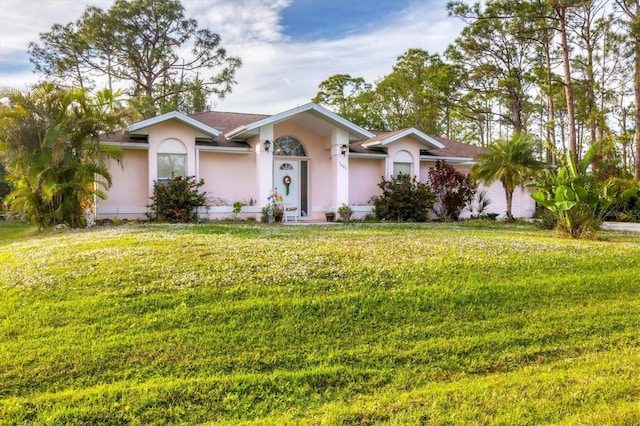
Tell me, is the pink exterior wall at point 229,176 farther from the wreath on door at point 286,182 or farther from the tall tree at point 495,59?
the tall tree at point 495,59

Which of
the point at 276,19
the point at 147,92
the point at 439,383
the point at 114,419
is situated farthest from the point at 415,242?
the point at 147,92

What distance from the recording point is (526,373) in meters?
4.36

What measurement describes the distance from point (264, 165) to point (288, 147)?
2017mm

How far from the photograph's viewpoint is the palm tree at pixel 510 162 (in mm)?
16531

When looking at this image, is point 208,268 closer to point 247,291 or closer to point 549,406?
point 247,291

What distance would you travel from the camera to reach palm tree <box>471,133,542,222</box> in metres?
16.5

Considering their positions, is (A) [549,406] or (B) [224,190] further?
(B) [224,190]

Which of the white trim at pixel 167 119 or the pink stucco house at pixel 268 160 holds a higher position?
the white trim at pixel 167 119

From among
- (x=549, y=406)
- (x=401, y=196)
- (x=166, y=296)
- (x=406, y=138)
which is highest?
(x=406, y=138)

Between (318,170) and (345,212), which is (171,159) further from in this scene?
(345,212)

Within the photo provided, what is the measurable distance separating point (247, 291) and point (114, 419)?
7.93ft

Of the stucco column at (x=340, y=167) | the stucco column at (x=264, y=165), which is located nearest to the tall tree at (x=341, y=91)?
the stucco column at (x=340, y=167)

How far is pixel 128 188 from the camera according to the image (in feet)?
50.4

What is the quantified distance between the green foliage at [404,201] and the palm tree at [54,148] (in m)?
9.56
